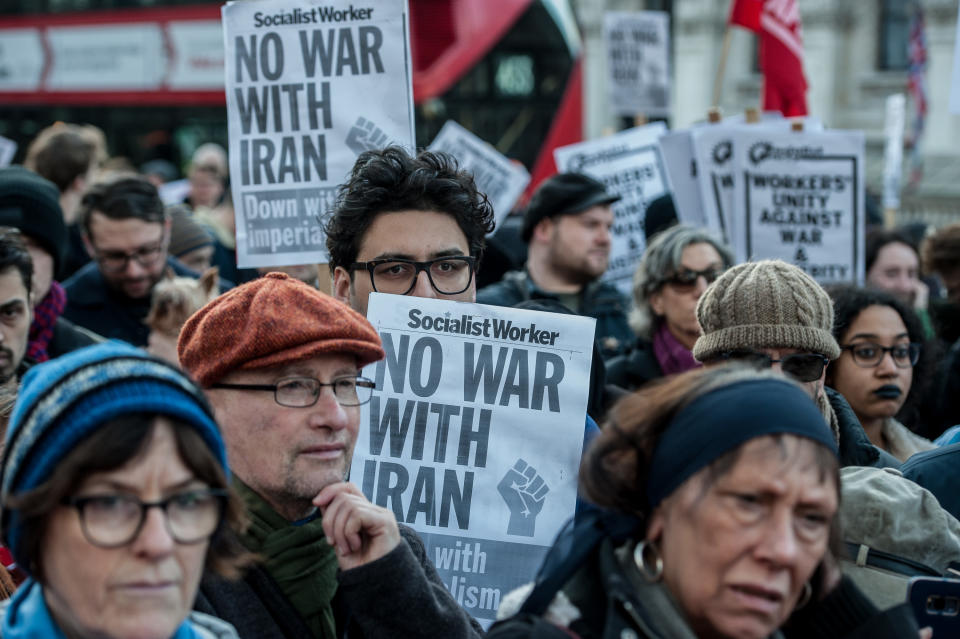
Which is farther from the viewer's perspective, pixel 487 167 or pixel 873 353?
pixel 487 167

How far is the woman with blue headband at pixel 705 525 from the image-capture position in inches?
79.8

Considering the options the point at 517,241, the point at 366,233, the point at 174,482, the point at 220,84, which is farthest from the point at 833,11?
the point at 174,482

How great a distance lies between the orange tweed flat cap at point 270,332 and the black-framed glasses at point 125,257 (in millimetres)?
3433

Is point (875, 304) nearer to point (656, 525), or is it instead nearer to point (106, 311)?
point (656, 525)

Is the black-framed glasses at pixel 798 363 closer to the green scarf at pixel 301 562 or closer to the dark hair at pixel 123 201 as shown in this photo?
the green scarf at pixel 301 562

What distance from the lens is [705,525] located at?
204cm

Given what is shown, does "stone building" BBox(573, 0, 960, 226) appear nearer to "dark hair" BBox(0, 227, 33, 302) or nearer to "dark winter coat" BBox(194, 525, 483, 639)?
"dark hair" BBox(0, 227, 33, 302)

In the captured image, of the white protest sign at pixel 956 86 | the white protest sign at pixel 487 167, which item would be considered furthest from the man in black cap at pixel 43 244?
the white protest sign at pixel 956 86

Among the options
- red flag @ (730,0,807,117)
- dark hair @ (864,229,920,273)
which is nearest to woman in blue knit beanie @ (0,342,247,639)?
dark hair @ (864,229,920,273)

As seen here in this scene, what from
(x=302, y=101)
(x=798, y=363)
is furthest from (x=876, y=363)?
(x=302, y=101)

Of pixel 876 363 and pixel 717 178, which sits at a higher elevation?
pixel 717 178

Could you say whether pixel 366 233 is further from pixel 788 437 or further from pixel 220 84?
pixel 220 84

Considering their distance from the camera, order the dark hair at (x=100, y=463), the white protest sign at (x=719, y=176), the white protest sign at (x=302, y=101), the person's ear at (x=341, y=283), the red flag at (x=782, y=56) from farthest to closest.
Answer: the red flag at (x=782, y=56) < the white protest sign at (x=719, y=176) < the white protest sign at (x=302, y=101) < the person's ear at (x=341, y=283) < the dark hair at (x=100, y=463)

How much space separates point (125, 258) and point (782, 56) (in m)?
4.58
